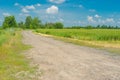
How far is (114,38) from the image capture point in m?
39.8

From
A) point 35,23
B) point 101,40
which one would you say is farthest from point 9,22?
point 101,40

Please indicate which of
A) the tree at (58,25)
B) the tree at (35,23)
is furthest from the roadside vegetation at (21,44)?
the tree at (58,25)

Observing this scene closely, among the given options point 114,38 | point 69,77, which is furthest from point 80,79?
point 114,38

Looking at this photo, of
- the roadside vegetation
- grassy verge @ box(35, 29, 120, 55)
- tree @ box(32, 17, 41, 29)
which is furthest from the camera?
tree @ box(32, 17, 41, 29)

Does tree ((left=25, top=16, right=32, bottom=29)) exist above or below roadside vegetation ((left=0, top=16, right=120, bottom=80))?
above

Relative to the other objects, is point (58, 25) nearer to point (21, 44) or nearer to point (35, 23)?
point (35, 23)

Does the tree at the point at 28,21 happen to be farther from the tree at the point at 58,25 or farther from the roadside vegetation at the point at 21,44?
the roadside vegetation at the point at 21,44

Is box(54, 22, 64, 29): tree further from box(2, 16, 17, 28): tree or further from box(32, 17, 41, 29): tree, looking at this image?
box(2, 16, 17, 28): tree

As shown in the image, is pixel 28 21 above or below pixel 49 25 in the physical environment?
above

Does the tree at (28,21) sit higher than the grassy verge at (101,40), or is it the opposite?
the tree at (28,21)

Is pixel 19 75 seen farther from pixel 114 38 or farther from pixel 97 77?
pixel 114 38

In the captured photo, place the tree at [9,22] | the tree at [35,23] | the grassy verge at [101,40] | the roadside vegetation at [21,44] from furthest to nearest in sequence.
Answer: the tree at [35,23], the tree at [9,22], the grassy verge at [101,40], the roadside vegetation at [21,44]

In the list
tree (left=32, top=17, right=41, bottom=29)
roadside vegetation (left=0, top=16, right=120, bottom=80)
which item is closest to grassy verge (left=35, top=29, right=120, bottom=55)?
roadside vegetation (left=0, top=16, right=120, bottom=80)

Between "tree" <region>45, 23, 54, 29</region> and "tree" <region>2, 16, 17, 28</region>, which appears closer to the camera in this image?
"tree" <region>2, 16, 17, 28</region>
